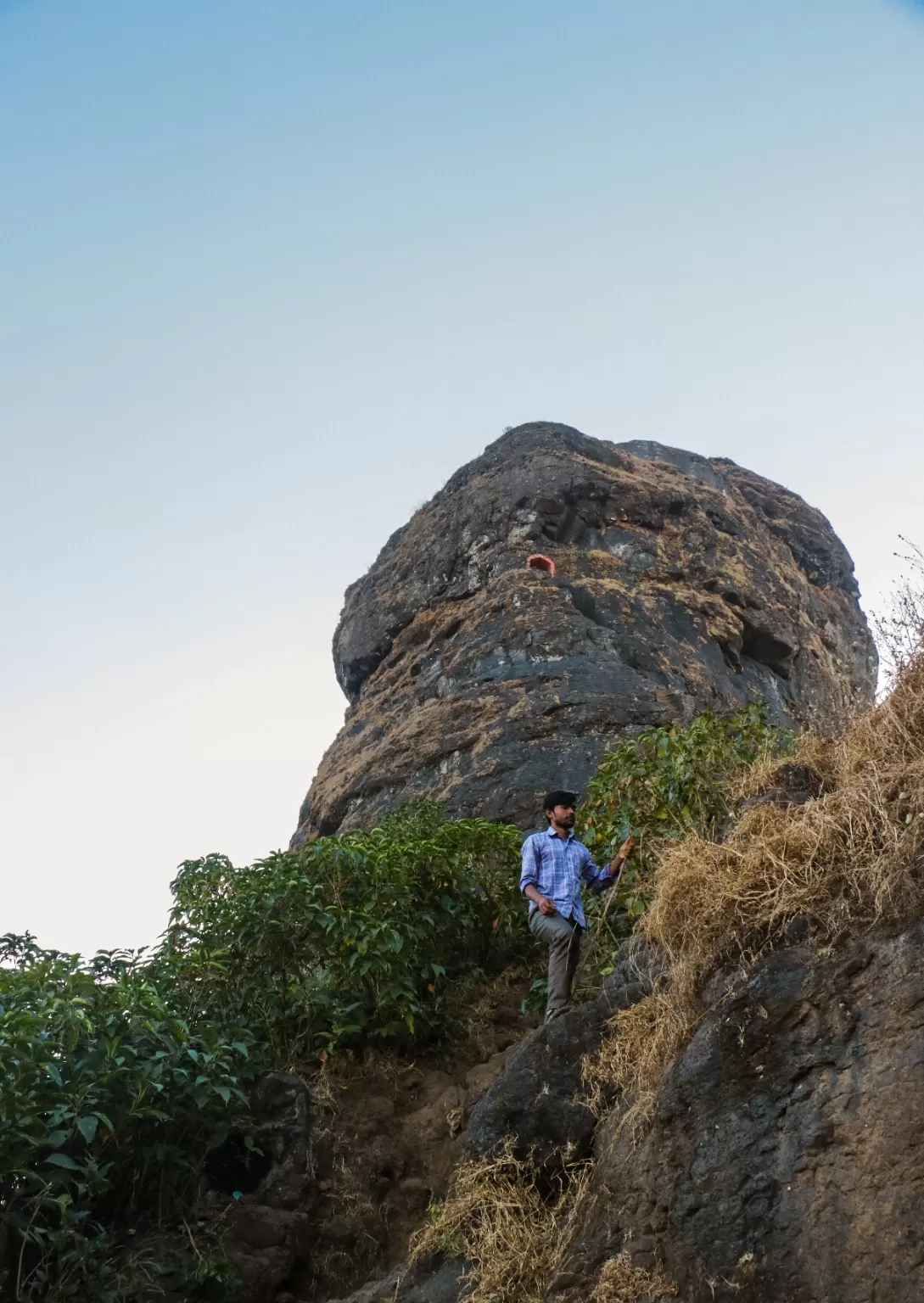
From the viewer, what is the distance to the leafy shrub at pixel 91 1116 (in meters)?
5.88

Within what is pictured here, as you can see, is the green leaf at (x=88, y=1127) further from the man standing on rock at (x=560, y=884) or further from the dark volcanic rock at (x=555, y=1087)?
the man standing on rock at (x=560, y=884)

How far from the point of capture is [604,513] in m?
15.8

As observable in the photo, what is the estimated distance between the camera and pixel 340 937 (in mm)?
8109

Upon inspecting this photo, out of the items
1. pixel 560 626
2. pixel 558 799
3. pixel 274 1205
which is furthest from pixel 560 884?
pixel 560 626

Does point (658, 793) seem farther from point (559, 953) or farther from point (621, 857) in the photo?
point (559, 953)

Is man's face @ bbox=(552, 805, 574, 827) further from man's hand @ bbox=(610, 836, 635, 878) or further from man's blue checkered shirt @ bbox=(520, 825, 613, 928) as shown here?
man's hand @ bbox=(610, 836, 635, 878)

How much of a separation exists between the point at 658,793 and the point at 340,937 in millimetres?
2466

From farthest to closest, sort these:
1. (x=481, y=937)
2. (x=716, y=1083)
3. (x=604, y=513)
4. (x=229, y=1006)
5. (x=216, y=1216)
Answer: (x=604, y=513), (x=481, y=937), (x=229, y=1006), (x=216, y=1216), (x=716, y=1083)

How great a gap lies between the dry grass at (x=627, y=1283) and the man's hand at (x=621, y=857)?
309 cm

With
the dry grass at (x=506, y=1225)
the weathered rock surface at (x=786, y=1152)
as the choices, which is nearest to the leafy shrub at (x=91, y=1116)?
the dry grass at (x=506, y=1225)

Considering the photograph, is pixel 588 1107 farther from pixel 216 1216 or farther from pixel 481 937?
pixel 481 937

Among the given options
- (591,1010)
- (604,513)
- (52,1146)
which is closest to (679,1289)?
(591,1010)

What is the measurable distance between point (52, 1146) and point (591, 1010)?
2.98 m

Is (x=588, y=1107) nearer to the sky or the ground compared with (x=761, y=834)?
nearer to the ground
